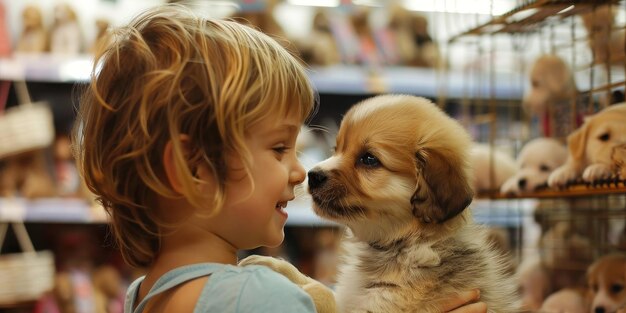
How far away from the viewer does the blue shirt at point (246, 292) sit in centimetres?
109

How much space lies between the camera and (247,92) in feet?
3.84

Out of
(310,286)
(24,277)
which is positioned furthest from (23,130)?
(310,286)

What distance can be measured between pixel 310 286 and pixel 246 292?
0.28 metres

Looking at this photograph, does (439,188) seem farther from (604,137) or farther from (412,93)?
(412,93)

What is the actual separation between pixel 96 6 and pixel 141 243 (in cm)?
284

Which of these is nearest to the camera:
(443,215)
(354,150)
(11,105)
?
(443,215)

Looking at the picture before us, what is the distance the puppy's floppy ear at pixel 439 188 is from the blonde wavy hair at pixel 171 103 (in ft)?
1.56

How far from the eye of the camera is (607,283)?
2076 millimetres

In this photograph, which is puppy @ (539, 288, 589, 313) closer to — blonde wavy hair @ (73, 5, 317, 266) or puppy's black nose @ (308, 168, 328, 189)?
puppy's black nose @ (308, 168, 328, 189)

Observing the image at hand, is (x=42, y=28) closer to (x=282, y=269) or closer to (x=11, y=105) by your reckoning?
(x=11, y=105)

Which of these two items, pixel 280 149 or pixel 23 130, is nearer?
pixel 280 149

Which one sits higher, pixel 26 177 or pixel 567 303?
pixel 26 177

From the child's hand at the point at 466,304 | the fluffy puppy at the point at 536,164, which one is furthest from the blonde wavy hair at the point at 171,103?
the fluffy puppy at the point at 536,164

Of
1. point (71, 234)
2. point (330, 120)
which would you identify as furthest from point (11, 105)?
point (330, 120)
